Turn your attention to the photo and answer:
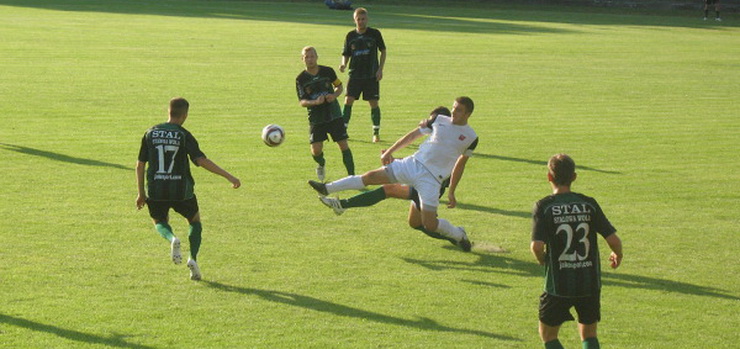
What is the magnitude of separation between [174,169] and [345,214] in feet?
13.0

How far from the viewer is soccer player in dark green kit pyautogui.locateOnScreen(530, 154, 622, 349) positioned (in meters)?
7.77

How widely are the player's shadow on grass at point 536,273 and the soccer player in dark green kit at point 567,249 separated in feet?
9.84

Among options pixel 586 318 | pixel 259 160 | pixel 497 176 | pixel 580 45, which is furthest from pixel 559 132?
pixel 580 45

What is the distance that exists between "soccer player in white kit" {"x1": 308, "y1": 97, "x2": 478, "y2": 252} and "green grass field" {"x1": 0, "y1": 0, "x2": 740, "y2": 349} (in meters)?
0.43

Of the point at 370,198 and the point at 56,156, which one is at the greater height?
the point at 370,198

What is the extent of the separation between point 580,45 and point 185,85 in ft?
64.1

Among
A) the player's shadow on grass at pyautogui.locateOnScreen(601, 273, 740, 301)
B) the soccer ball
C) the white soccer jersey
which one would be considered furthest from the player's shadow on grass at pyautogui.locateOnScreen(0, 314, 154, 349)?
the soccer ball

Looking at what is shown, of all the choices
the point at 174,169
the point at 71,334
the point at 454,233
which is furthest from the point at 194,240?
the point at 454,233

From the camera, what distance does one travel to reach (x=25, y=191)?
1483 cm

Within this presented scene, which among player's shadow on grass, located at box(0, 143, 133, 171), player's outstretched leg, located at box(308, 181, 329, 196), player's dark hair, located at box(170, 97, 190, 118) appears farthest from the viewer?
player's shadow on grass, located at box(0, 143, 133, 171)

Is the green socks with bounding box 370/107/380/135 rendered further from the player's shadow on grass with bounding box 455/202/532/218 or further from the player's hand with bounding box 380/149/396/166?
the player's hand with bounding box 380/149/396/166

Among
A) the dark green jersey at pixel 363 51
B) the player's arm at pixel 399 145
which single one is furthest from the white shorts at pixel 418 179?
the dark green jersey at pixel 363 51

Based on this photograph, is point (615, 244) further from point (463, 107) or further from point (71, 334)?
point (71, 334)

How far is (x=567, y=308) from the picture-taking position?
26.3 feet
